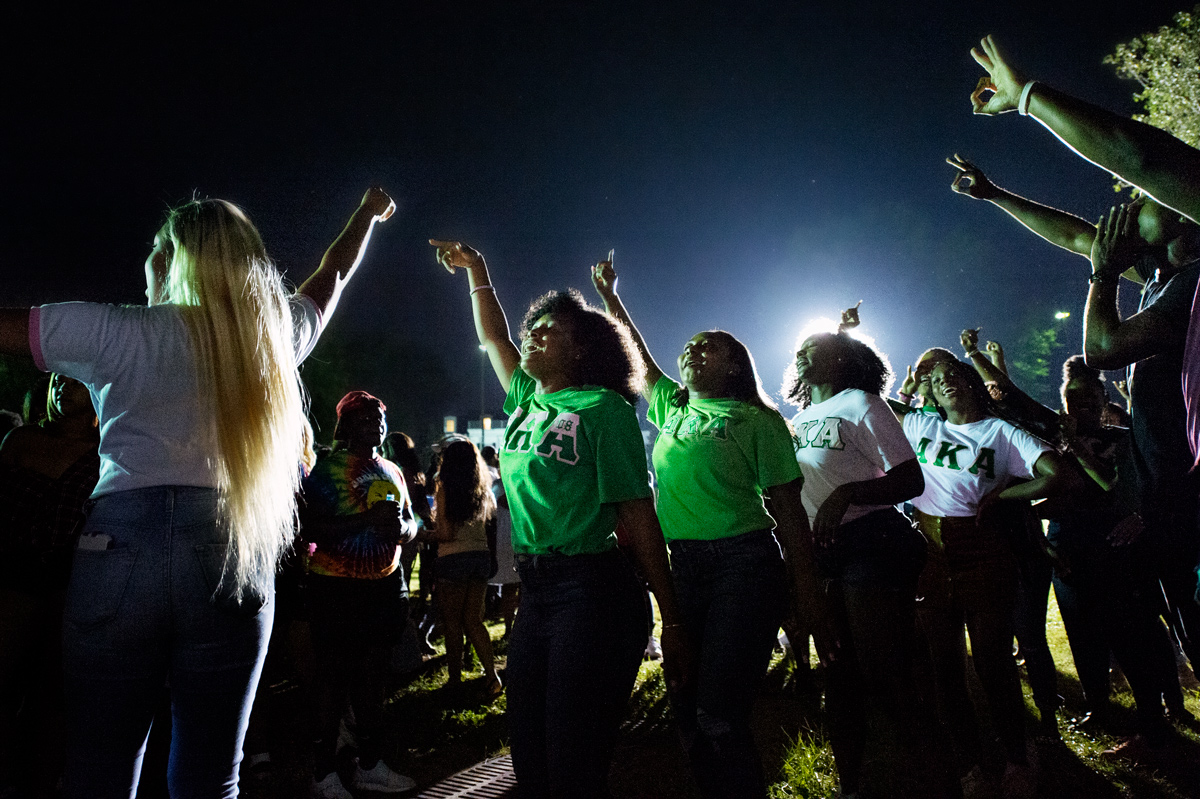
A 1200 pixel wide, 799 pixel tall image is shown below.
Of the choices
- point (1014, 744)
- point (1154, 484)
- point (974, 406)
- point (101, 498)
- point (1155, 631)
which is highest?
point (974, 406)

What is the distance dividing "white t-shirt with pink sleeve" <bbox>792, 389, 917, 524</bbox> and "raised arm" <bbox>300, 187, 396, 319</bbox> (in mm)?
2364

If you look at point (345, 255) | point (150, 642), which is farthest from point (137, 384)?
point (345, 255)

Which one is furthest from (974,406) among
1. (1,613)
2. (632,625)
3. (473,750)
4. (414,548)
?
(414,548)

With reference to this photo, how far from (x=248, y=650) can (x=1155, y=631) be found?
485 cm

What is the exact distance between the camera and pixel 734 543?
2.96 metres

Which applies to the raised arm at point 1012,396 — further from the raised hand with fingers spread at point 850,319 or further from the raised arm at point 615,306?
the raised arm at point 615,306

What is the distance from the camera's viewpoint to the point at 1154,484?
2.07 m

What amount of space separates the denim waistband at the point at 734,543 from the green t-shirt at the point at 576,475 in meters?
0.61

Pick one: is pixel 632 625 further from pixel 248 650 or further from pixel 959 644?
pixel 959 644

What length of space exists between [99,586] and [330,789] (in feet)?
9.00

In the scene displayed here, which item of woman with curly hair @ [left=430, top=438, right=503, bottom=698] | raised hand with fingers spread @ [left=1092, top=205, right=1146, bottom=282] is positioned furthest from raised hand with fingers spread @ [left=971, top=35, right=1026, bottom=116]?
woman with curly hair @ [left=430, top=438, right=503, bottom=698]

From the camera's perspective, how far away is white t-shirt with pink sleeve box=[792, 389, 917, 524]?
11.8ft

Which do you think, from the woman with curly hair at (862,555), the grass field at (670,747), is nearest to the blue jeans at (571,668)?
the woman with curly hair at (862,555)

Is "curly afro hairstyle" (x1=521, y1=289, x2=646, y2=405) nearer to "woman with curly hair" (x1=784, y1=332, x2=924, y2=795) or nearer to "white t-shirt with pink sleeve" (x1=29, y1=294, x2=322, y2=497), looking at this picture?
"woman with curly hair" (x1=784, y1=332, x2=924, y2=795)
